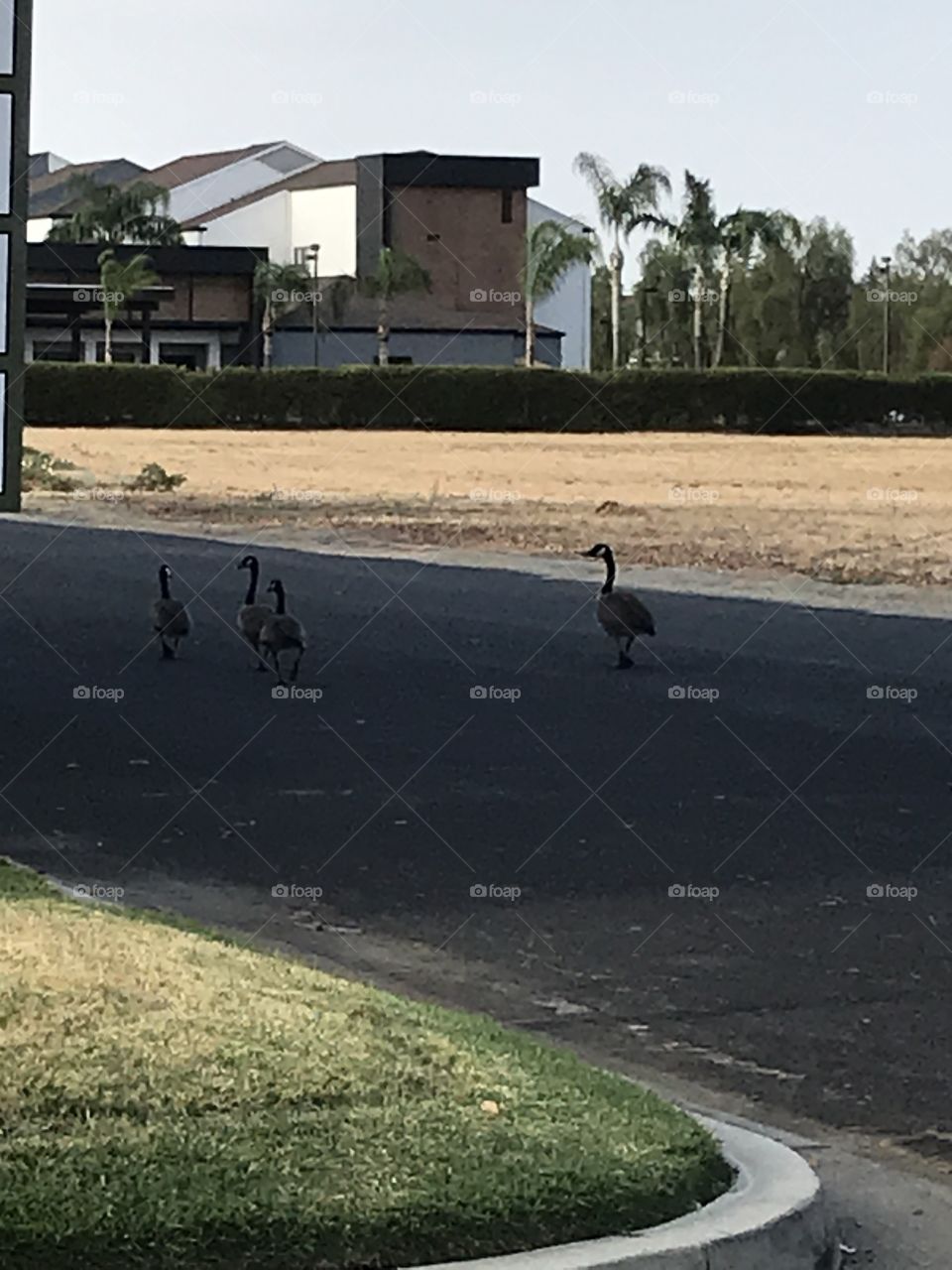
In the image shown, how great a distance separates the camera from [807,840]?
10.8 m

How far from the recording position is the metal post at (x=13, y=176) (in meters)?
6.83

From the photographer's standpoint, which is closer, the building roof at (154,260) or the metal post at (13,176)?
the metal post at (13,176)

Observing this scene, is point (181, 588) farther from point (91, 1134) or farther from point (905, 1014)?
point (91, 1134)

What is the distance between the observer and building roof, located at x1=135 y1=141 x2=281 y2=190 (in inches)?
4108

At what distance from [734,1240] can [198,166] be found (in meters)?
105

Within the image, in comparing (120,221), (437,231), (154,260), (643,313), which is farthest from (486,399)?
(120,221)

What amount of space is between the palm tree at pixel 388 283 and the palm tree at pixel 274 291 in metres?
2.39

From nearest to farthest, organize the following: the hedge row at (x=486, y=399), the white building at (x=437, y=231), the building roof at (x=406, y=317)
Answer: the hedge row at (x=486, y=399)
the building roof at (x=406, y=317)
the white building at (x=437, y=231)

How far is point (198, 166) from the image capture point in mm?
106438

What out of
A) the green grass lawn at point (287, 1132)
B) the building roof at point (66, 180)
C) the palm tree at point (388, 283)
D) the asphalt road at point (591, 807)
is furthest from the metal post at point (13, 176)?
the building roof at point (66, 180)

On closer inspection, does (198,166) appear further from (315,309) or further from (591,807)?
(591,807)

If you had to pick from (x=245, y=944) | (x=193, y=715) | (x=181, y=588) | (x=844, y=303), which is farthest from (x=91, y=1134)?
(x=844, y=303)

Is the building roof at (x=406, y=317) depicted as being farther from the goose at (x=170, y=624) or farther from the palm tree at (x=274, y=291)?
the goose at (x=170, y=624)

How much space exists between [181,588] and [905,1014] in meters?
17.7
